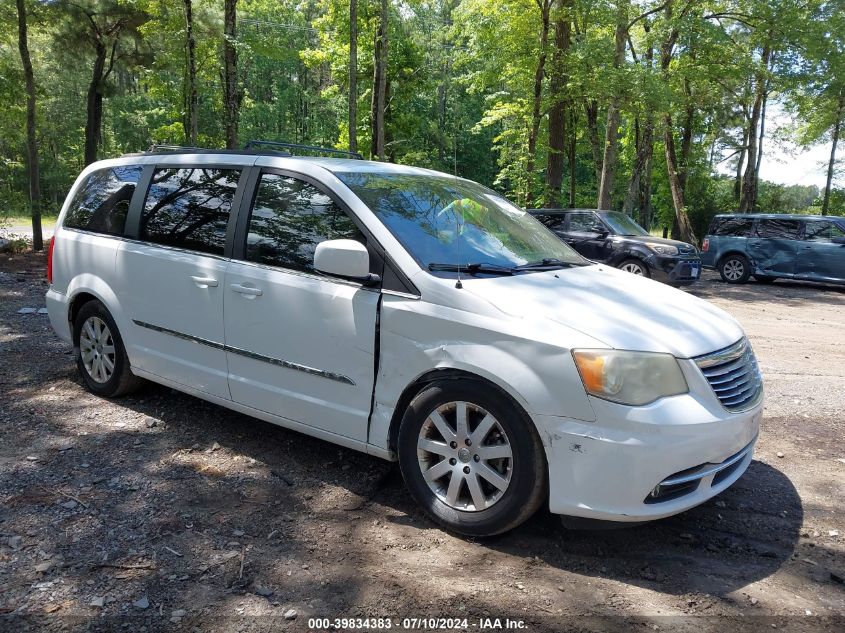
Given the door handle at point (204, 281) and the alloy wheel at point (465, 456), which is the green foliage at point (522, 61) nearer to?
the door handle at point (204, 281)

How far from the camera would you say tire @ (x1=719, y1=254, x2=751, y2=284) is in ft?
54.7

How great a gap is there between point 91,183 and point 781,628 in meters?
5.47

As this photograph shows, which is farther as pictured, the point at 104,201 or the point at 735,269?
the point at 735,269

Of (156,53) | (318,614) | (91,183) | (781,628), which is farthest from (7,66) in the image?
(781,628)

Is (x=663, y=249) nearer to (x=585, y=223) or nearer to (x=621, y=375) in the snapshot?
(x=585, y=223)

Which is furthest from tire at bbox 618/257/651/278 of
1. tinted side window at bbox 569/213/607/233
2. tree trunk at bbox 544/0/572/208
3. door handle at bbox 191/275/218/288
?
door handle at bbox 191/275/218/288

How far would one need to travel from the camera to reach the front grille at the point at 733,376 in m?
3.15

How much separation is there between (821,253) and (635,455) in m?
15.4

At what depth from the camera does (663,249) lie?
13.6 m

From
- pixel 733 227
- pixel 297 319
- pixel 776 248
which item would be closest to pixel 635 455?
pixel 297 319

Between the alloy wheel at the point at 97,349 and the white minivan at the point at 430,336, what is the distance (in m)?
0.18

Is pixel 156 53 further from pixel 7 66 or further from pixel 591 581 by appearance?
pixel 591 581

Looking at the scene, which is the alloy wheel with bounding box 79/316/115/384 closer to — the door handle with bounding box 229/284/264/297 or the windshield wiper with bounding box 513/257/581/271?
the door handle with bounding box 229/284/264/297

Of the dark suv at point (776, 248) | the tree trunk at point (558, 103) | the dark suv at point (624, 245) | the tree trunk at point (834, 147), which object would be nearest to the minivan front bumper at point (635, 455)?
the dark suv at point (624, 245)
